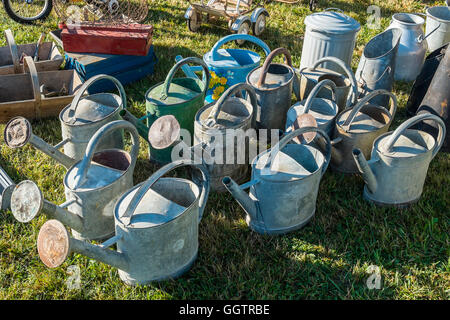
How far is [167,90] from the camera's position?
3221 millimetres

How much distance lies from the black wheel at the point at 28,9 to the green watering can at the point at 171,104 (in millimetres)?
3216

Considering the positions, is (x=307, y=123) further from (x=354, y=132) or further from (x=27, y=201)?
(x=27, y=201)

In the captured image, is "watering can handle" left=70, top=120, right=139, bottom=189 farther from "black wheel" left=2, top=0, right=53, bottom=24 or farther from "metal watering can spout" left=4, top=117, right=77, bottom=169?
"black wheel" left=2, top=0, right=53, bottom=24

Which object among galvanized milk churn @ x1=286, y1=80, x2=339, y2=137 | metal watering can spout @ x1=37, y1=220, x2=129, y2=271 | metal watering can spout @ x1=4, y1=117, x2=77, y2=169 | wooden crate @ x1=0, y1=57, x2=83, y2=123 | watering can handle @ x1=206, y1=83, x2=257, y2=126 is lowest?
wooden crate @ x1=0, y1=57, x2=83, y2=123

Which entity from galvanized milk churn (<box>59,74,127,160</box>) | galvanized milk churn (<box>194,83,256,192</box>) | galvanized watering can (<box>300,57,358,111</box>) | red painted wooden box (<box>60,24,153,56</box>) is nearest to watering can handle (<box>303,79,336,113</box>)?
galvanized watering can (<box>300,57,358,111</box>)

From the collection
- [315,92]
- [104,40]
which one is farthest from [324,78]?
[104,40]

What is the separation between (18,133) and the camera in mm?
2582

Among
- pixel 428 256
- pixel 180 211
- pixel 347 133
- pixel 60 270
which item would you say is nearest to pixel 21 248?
pixel 60 270

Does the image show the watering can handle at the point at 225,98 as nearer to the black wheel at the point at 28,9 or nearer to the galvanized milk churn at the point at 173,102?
the galvanized milk churn at the point at 173,102

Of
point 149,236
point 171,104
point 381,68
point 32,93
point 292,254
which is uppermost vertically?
point 381,68

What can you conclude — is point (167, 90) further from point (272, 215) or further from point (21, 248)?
point (21, 248)

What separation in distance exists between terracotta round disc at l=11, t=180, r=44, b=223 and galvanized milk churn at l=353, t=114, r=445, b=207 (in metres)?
1.81

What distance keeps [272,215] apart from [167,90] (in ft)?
3.98

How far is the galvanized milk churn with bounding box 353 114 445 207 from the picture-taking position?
111 inches
